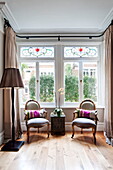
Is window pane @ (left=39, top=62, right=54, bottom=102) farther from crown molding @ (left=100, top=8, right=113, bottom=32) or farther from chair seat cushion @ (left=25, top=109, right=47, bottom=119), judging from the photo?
crown molding @ (left=100, top=8, right=113, bottom=32)

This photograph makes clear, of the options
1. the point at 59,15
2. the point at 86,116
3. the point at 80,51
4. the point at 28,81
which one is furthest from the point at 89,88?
the point at 59,15

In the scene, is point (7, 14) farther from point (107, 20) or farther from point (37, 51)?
point (107, 20)

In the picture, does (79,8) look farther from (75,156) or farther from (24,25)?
(75,156)

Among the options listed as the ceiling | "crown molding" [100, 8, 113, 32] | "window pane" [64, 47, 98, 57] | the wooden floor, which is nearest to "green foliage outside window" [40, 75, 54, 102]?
"window pane" [64, 47, 98, 57]

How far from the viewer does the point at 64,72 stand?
438cm

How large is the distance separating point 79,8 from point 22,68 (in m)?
2.31

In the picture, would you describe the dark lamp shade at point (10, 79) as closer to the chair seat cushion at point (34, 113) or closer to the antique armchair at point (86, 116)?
the chair seat cushion at point (34, 113)

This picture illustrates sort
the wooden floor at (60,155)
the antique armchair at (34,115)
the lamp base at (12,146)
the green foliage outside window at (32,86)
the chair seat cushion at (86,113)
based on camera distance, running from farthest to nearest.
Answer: the green foliage outside window at (32,86), the chair seat cushion at (86,113), the antique armchair at (34,115), the lamp base at (12,146), the wooden floor at (60,155)

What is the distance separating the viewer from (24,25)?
154 inches

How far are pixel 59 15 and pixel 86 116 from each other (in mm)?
2510

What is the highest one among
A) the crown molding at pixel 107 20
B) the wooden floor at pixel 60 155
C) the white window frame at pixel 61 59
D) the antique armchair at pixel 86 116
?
the crown molding at pixel 107 20

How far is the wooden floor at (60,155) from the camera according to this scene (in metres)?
2.29

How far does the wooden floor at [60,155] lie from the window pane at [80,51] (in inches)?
92.6

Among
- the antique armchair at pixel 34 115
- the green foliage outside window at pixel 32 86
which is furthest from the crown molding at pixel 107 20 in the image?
the antique armchair at pixel 34 115
